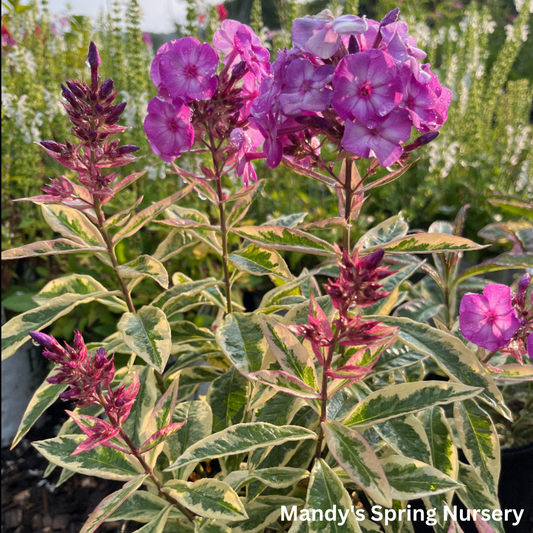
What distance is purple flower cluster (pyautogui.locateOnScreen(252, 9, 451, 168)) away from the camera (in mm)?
816

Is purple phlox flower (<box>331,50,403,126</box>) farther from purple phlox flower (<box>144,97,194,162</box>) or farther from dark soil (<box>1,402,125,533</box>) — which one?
dark soil (<box>1,402,125,533</box>)

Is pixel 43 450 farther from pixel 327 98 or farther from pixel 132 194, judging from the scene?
pixel 132 194

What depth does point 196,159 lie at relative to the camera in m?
2.65

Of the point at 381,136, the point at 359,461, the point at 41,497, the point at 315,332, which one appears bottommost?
the point at 41,497

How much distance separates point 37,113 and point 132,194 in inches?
37.0

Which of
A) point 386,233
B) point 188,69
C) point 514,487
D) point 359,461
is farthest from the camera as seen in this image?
point 514,487

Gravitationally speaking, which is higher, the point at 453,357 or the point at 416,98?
the point at 416,98

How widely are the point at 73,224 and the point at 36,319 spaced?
0.28 metres

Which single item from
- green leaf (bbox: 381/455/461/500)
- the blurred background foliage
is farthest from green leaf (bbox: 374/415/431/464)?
the blurred background foliage

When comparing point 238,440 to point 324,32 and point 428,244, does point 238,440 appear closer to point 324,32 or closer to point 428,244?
point 428,244

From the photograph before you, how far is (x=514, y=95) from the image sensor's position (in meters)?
3.37

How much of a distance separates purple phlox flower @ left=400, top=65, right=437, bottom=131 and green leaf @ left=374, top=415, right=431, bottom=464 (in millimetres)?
679

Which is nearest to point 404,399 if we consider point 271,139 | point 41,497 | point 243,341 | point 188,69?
point 243,341

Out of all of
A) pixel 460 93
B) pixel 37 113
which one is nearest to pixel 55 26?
pixel 37 113
